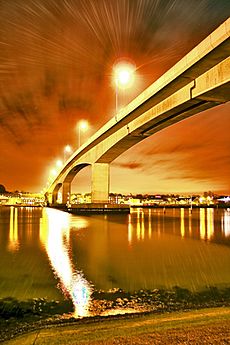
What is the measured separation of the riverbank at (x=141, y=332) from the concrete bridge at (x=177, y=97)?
11.8 meters

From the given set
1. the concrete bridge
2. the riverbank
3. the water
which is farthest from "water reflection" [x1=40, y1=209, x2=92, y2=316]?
the concrete bridge

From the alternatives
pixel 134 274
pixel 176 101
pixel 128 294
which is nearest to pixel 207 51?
pixel 176 101

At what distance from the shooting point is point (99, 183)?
4231 centimetres

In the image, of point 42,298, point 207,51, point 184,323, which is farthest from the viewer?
point 207,51

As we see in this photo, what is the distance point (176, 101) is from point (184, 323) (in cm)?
1766

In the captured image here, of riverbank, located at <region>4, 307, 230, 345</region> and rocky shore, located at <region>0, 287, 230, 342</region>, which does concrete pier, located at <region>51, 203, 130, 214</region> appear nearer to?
rocky shore, located at <region>0, 287, 230, 342</region>

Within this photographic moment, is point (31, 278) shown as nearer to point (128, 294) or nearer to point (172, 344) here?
point (128, 294)

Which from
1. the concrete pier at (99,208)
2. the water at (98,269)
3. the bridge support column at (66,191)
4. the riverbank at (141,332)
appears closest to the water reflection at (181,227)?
the concrete pier at (99,208)

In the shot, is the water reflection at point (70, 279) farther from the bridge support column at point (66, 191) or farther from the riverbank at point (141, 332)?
the bridge support column at point (66, 191)

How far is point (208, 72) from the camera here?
15922 millimetres

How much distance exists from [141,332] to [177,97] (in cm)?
1798

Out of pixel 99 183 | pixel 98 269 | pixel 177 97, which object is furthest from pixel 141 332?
pixel 99 183

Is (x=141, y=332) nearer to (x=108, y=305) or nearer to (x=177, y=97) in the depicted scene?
(x=108, y=305)

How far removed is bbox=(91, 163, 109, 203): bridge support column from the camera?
4203 centimetres
